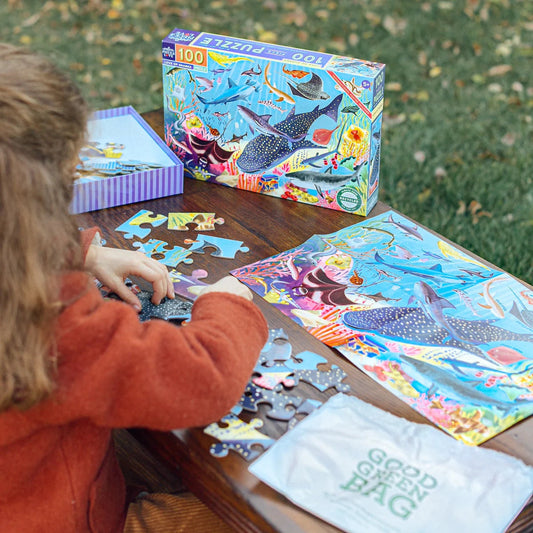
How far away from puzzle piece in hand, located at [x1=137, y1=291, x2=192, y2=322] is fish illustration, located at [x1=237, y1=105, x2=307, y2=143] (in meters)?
0.49

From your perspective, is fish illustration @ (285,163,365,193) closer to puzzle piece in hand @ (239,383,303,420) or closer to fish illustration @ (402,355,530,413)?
fish illustration @ (402,355,530,413)

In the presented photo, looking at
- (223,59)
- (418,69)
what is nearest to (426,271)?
(223,59)

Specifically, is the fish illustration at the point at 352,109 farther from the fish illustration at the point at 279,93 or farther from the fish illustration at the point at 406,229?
the fish illustration at the point at 406,229

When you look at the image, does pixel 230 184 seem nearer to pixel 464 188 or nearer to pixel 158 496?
pixel 158 496

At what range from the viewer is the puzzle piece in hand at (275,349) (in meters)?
1.30

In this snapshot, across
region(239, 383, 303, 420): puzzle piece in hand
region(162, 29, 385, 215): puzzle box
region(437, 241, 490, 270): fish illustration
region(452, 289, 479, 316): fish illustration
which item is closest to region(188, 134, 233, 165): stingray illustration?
region(162, 29, 385, 215): puzzle box

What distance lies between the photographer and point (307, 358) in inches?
51.7

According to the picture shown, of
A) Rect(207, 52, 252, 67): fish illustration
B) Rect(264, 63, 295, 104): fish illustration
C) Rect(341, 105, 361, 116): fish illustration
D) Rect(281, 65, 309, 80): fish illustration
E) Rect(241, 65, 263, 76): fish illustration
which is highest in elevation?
Rect(207, 52, 252, 67): fish illustration

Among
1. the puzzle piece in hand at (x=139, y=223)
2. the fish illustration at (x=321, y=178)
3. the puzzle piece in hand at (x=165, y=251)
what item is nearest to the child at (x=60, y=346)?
the puzzle piece in hand at (x=165, y=251)

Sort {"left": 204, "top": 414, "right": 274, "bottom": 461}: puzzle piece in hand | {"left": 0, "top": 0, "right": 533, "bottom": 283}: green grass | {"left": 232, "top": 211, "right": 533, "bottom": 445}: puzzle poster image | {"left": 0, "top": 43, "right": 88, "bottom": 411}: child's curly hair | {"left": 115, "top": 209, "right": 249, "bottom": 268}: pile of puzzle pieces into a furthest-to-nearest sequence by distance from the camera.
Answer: {"left": 0, "top": 0, "right": 533, "bottom": 283}: green grass
{"left": 115, "top": 209, "right": 249, "bottom": 268}: pile of puzzle pieces
{"left": 232, "top": 211, "right": 533, "bottom": 445}: puzzle poster image
{"left": 204, "top": 414, "right": 274, "bottom": 461}: puzzle piece in hand
{"left": 0, "top": 43, "right": 88, "bottom": 411}: child's curly hair

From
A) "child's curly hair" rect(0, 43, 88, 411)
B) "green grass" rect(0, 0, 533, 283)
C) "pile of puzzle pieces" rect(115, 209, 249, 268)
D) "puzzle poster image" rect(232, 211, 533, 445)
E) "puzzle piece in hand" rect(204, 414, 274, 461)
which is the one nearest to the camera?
"child's curly hair" rect(0, 43, 88, 411)

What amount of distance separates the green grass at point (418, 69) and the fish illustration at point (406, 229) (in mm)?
1340

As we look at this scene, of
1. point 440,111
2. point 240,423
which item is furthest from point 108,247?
point 440,111

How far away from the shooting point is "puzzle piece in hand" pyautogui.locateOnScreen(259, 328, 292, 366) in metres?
1.30
